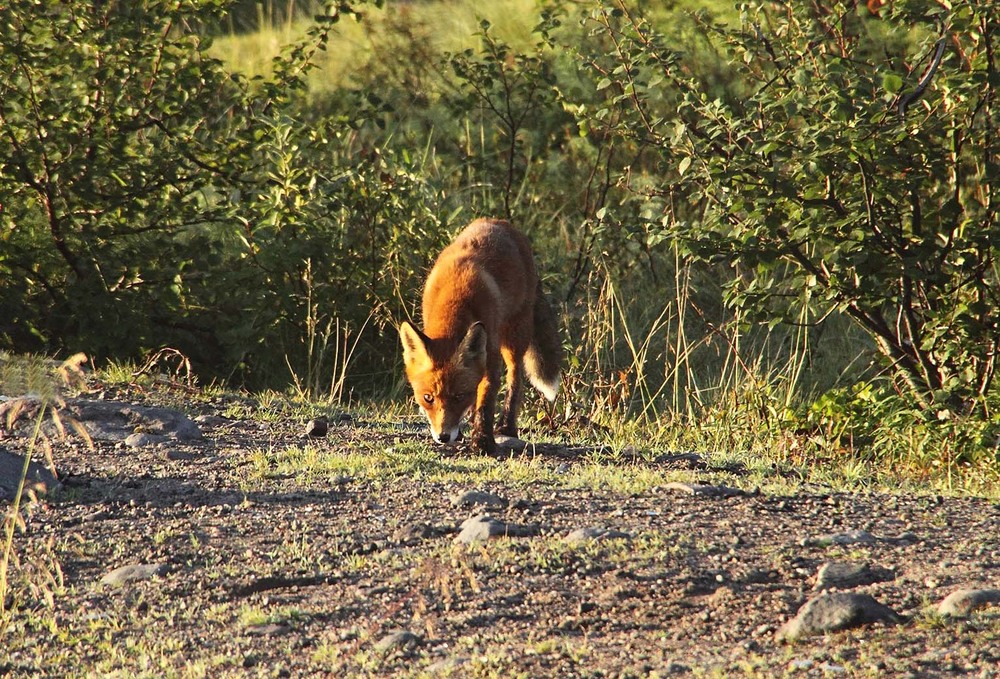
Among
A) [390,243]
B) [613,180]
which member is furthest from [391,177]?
[613,180]

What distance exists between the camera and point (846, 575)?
12.3 ft

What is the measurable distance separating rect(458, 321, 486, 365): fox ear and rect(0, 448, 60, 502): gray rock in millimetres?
2071

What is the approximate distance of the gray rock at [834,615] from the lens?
3.30 metres

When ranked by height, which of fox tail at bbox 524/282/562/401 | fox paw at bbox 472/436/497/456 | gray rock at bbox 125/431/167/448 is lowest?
fox paw at bbox 472/436/497/456

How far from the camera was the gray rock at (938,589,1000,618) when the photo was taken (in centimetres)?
338

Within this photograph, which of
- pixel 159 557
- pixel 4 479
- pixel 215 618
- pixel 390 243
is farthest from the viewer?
pixel 390 243

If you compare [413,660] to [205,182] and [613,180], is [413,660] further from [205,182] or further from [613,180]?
[613,180]

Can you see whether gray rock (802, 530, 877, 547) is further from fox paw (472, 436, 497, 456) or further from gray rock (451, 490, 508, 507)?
fox paw (472, 436, 497, 456)

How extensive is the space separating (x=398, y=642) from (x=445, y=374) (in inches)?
110

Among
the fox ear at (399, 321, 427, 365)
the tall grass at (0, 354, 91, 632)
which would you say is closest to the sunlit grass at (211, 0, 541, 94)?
the fox ear at (399, 321, 427, 365)

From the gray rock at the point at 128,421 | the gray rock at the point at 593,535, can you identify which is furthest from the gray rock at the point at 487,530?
the gray rock at the point at 128,421

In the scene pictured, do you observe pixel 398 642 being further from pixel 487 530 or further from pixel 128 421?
pixel 128 421

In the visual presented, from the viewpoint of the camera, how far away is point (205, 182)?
805cm

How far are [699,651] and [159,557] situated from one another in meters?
1.85
